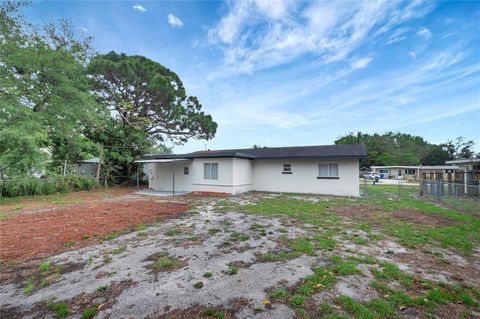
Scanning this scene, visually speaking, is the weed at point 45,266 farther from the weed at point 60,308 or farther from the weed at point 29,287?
the weed at point 60,308

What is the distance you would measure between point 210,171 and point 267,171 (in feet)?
13.2

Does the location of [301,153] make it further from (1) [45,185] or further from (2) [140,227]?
(1) [45,185]

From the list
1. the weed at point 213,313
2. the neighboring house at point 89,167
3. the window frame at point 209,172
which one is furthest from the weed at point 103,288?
the neighboring house at point 89,167

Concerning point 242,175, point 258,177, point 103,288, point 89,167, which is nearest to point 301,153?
point 258,177

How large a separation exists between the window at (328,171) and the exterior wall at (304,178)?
18cm

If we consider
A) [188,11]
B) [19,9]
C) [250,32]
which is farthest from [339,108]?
[19,9]

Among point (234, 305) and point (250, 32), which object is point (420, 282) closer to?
point (234, 305)

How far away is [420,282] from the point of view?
296 cm

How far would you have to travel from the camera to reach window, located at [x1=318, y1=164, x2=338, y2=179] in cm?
1320

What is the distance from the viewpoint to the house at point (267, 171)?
12883mm

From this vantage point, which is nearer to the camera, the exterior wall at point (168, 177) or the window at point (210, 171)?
the window at point (210, 171)

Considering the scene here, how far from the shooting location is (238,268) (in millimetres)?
3414

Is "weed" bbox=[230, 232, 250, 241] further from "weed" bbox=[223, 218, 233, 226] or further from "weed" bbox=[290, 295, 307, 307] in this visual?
"weed" bbox=[290, 295, 307, 307]

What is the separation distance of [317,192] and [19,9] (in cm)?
1882
